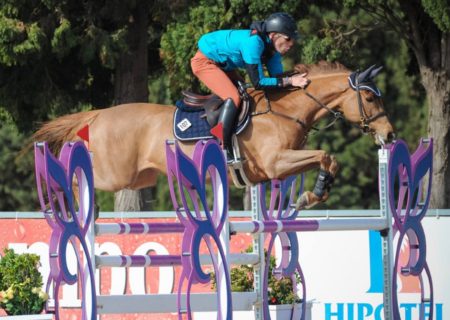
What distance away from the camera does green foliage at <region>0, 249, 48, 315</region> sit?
7934 millimetres

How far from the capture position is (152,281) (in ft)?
38.0

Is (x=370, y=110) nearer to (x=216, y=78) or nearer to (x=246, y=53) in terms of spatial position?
(x=246, y=53)

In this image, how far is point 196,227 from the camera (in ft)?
26.1

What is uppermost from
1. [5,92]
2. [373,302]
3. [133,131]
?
[5,92]

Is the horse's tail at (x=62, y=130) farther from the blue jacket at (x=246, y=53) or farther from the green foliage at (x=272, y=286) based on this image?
the green foliage at (x=272, y=286)

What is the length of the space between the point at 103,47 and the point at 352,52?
347 centimetres

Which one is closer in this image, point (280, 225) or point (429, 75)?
point (280, 225)

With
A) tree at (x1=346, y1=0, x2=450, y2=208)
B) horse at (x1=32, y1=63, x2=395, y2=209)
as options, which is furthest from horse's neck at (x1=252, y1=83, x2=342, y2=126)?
tree at (x1=346, y1=0, x2=450, y2=208)

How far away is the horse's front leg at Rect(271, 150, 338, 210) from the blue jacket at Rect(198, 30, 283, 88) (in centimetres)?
60

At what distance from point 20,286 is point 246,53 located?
8.35 feet

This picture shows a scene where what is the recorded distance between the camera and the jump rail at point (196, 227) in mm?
7812

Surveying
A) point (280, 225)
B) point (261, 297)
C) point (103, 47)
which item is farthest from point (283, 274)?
point (103, 47)

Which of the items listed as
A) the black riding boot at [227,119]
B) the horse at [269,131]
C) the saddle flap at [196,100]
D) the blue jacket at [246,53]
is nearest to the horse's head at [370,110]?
the horse at [269,131]

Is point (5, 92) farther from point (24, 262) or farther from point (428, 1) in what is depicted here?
point (24, 262)
